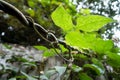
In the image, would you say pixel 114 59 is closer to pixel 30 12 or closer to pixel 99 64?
pixel 99 64

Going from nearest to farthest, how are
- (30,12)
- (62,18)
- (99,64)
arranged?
(62,18) → (99,64) → (30,12)

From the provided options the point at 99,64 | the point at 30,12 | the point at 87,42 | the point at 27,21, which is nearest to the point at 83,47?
the point at 87,42

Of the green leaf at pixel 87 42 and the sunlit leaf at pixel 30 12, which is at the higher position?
the sunlit leaf at pixel 30 12

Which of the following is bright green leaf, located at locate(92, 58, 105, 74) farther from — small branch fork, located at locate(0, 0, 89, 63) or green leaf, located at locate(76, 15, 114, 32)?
green leaf, located at locate(76, 15, 114, 32)

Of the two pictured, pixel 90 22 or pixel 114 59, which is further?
pixel 114 59

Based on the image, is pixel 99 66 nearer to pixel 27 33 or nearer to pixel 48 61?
pixel 48 61

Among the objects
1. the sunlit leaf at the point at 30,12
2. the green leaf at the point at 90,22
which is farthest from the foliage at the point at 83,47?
the sunlit leaf at the point at 30,12

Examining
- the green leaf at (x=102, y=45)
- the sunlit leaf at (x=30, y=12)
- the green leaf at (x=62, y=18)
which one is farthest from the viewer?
the sunlit leaf at (x=30, y=12)

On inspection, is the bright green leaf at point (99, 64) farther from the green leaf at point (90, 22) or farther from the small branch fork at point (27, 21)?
the green leaf at point (90, 22)

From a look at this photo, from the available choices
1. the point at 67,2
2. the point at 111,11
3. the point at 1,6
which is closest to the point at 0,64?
the point at 67,2
